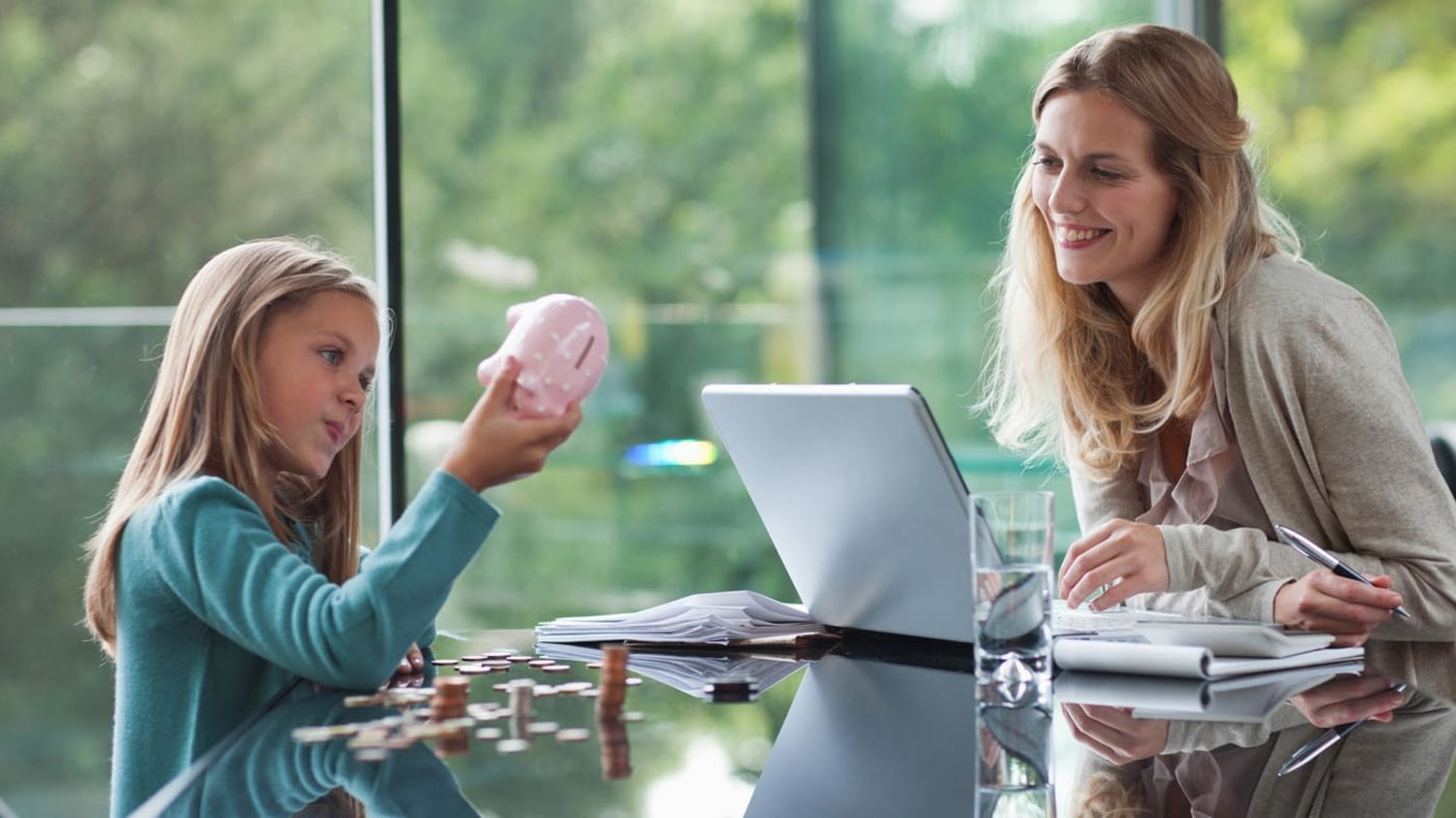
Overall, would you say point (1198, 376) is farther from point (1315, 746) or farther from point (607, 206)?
point (607, 206)

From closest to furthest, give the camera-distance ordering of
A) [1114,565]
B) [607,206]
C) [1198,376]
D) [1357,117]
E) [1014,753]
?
1. [1014,753]
2. [1114,565]
3. [1198,376]
4. [1357,117]
5. [607,206]

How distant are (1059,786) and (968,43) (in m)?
4.23

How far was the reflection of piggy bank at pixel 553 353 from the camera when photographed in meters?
1.23

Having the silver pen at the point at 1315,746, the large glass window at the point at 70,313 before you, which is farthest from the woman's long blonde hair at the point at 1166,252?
the large glass window at the point at 70,313

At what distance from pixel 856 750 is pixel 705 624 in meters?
0.55

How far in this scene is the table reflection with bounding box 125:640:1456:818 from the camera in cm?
94

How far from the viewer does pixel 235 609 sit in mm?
1267

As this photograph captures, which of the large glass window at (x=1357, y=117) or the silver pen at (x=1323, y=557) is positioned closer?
the silver pen at (x=1323, y=557)

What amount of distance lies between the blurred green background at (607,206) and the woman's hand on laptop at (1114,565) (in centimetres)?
86

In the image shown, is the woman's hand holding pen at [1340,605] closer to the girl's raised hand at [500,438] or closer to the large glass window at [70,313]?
the girl's raised hand at [500,438]

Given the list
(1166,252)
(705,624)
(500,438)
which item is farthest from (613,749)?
(1166,252)

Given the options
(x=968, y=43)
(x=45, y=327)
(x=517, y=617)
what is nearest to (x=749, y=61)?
(x=968, y=43)

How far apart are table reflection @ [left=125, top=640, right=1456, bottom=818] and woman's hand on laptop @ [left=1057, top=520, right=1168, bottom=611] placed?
0.17 meters

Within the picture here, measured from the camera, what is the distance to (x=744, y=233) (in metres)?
6.99
